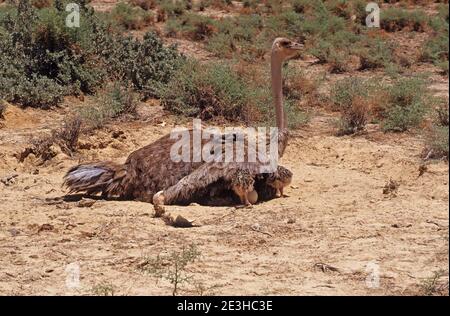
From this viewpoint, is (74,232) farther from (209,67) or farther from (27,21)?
(27,21)

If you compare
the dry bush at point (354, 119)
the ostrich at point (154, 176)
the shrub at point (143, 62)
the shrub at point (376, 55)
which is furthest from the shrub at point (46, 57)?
the shrub at point (376, 55)

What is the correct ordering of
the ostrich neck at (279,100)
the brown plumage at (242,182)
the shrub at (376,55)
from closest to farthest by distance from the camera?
the brown plumage at (242,182) → the ostrich neck at (279,100) → the shrub at (376,55)

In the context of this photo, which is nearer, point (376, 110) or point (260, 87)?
point (376, 110)

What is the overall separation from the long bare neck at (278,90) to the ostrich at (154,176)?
1.24ft

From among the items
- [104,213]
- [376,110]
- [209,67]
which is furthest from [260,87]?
[104,213]

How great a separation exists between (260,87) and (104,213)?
5172mm

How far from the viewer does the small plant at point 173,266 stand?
513cm

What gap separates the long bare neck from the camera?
793 cm

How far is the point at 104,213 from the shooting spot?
690 centimetres

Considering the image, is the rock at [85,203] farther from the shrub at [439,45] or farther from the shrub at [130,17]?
the shrub at [130,17]

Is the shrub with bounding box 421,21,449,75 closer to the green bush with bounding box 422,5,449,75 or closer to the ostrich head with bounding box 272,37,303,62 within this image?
the green bush with bounding box 422,5,449,75

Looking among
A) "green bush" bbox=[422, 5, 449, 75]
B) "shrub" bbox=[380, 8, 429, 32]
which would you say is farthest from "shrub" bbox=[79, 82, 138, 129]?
"shrub" bbox=[380, 8, 429, 32]

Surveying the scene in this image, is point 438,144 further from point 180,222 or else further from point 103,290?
point 103,290
